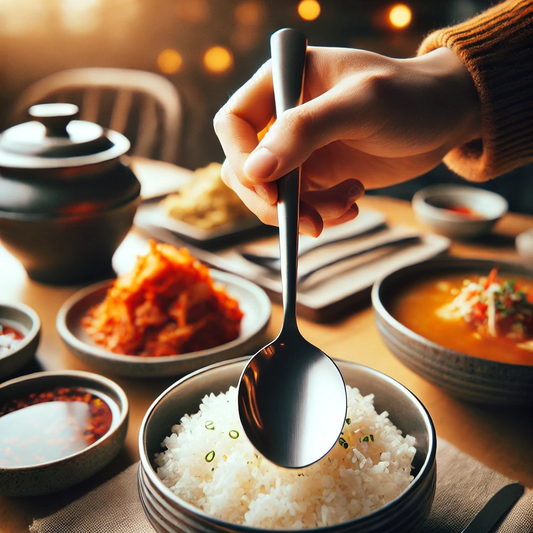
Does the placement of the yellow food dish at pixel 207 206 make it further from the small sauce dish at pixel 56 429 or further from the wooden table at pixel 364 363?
the small sauce dish at pixel 56 429

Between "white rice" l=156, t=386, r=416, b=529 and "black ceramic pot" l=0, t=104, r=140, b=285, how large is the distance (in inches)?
34.1

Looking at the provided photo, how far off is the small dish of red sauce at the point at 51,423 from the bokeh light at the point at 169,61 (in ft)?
14.1

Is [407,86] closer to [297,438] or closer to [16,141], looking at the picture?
[297,438]

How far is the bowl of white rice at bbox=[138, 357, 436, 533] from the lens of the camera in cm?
60

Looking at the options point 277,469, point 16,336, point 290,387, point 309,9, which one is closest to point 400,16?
point 309,9

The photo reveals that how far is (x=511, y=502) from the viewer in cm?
77

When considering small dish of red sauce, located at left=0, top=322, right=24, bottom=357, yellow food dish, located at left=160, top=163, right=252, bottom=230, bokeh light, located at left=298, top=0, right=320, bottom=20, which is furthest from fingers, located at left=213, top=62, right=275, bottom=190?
bokeh light, located at left=298, top=0, right=320, bottom=20

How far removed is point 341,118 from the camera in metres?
0.92

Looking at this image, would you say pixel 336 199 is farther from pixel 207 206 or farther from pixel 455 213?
pixel 455 213

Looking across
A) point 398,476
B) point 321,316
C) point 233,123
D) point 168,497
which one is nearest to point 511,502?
point 398,476

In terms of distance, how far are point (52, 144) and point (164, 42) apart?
368 centimetres

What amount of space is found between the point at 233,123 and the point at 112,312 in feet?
1.75

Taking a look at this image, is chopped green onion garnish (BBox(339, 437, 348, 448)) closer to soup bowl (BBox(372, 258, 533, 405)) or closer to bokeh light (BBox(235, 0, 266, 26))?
soup bowl (BBox(372, 258, 533, 405))

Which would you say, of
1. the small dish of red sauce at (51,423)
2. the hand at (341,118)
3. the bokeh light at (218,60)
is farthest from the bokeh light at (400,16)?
the small dish of red sauce at (51,423)
